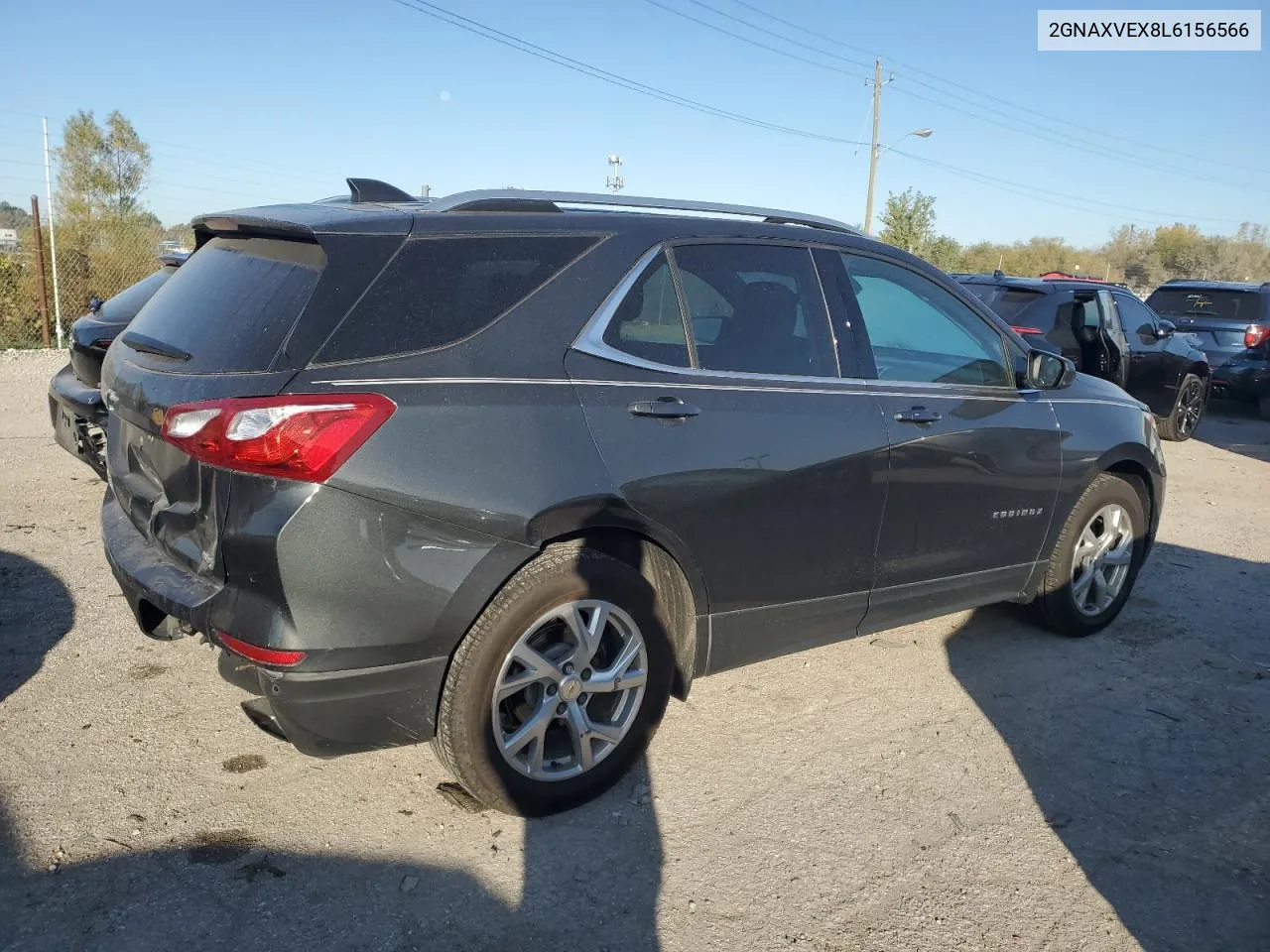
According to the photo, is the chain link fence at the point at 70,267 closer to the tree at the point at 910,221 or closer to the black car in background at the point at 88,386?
the black car in background at the point at 88,386

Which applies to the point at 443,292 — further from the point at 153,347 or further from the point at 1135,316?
the point at 1135,316

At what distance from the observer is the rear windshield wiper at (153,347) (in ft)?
10.2

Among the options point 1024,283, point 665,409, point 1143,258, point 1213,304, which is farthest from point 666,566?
point 1143,258

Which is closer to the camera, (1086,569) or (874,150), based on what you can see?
(1086,569)

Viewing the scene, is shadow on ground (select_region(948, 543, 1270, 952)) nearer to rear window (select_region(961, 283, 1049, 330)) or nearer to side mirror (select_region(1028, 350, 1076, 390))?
A: side mirror (select_region(1028, 350, 1076, 390))

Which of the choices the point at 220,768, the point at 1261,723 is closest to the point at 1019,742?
the point at 1261,723

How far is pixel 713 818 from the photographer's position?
3.30 m

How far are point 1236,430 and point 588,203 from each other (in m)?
12.8

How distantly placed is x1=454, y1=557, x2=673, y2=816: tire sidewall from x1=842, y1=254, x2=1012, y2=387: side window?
1442 millimetres

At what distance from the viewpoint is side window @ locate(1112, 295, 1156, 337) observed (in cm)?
1099

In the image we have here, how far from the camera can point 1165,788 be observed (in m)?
3.67

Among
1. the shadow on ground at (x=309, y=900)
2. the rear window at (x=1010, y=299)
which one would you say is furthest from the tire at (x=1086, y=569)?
the rear window at (x=1010, y=299)

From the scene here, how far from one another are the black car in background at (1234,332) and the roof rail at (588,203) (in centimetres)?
1170

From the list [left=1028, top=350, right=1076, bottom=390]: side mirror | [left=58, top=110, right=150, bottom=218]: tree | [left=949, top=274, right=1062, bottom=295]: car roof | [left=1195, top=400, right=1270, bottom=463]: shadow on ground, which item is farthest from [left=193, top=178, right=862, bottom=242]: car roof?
[left=58, top=110, right=150, bottom=218]: tree
